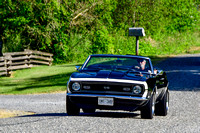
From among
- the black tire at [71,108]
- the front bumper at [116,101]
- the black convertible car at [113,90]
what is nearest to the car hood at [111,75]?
the black convertible car at [113,90]

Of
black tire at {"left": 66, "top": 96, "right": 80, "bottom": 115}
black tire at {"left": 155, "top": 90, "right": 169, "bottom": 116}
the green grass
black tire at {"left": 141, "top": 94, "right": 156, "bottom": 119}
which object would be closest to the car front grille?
black tire at {"left": 141, "top": 94, "right": 156, "bottom": 119}

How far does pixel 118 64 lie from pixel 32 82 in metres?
15.5

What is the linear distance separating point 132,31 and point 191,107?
354 inches

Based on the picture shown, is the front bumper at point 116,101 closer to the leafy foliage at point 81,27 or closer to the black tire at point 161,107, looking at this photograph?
the black tire at point 161,107

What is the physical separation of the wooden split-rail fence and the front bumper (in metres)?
21.1

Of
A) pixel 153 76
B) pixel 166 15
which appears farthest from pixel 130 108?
pixel 166 15

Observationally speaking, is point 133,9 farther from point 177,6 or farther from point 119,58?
point 119,58

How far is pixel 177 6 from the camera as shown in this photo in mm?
55125

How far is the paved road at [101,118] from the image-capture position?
892 cm

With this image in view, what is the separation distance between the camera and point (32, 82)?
25.9 m

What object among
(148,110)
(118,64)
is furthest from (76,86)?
(148,110)

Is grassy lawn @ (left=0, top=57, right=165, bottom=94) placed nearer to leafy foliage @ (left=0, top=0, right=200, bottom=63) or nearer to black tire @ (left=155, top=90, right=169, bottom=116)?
leafy foliage @ (left=0, top=0, right=200, bottom=63)

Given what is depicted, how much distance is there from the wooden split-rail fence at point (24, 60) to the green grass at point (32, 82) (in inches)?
26.7

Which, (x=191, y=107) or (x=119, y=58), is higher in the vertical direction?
(x=119, y=58)
